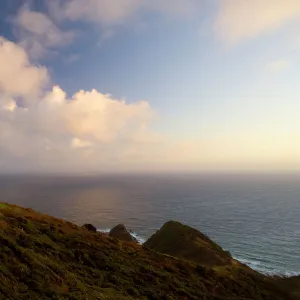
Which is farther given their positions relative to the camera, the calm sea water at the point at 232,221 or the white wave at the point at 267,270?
the calm sea water at the point at 232,221

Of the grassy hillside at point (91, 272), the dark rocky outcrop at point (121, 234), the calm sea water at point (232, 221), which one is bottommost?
the calm sea water at point (232, 221)

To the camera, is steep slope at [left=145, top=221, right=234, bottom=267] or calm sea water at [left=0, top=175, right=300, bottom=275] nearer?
steep slope at [left=145, top=221, right=234, bottom=267]

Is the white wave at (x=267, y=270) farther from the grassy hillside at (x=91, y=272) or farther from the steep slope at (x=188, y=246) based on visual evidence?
the grassy hillside at (x=91, y=272)

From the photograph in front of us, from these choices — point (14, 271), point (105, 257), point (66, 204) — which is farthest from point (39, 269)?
point (66, 204)

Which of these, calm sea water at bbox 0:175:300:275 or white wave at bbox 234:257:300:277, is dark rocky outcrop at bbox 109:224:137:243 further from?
white wave at bbox 234:257:300:277

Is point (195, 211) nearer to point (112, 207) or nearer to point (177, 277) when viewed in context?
point (112, 207)

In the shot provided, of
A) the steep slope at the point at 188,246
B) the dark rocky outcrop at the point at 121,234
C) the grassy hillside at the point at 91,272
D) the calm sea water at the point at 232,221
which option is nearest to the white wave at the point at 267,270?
the calm sea water at the point at 232,221

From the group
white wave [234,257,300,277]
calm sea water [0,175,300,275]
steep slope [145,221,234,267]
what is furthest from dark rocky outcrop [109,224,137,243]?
white wave [234,257,300,277]
